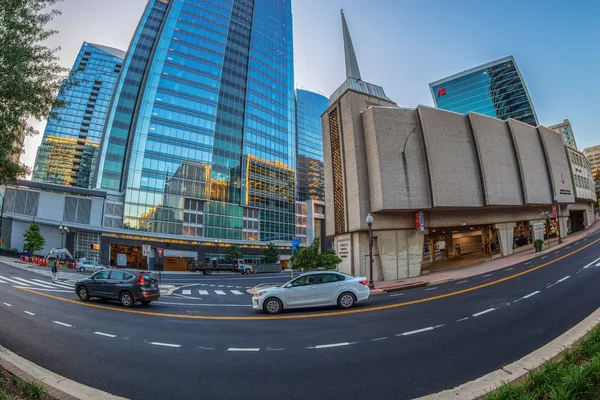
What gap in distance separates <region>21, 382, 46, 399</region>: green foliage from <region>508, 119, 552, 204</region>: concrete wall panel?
4090 centimetres

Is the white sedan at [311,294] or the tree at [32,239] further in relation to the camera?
the tree at [32,239]

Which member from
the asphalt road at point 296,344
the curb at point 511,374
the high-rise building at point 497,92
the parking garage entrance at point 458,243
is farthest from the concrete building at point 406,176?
the high-rise building at point 497,92

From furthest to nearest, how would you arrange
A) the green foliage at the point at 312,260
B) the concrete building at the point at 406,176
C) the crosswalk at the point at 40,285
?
the concrete building at the point at 406,176
the green foliage at the point at 312,260
the crosswalk at the point at 40,285

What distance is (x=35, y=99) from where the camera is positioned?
8.20 meters

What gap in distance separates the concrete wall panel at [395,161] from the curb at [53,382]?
21.4 meters

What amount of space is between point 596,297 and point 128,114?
7731cm

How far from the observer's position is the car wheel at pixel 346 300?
11.5m

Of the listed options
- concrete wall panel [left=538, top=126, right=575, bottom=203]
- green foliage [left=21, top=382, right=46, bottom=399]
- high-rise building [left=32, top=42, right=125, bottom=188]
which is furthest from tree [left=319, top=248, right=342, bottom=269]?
high-rise building [left=32, top=42, right=125, bottom=188]

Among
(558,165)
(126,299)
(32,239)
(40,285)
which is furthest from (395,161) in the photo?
(32,239)

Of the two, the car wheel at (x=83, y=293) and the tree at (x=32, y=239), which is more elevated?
the tree at (x=32, y=239)

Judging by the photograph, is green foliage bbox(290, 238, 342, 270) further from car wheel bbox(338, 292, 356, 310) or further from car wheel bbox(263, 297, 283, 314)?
car wheel bbox(263, 297, 283, 314)

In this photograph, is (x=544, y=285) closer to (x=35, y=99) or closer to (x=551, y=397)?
(x=551, y=397)

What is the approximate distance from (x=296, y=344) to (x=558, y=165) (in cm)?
5006

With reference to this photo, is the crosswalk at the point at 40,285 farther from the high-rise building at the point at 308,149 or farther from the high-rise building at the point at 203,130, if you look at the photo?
the high-rise building at the point at 308,149
